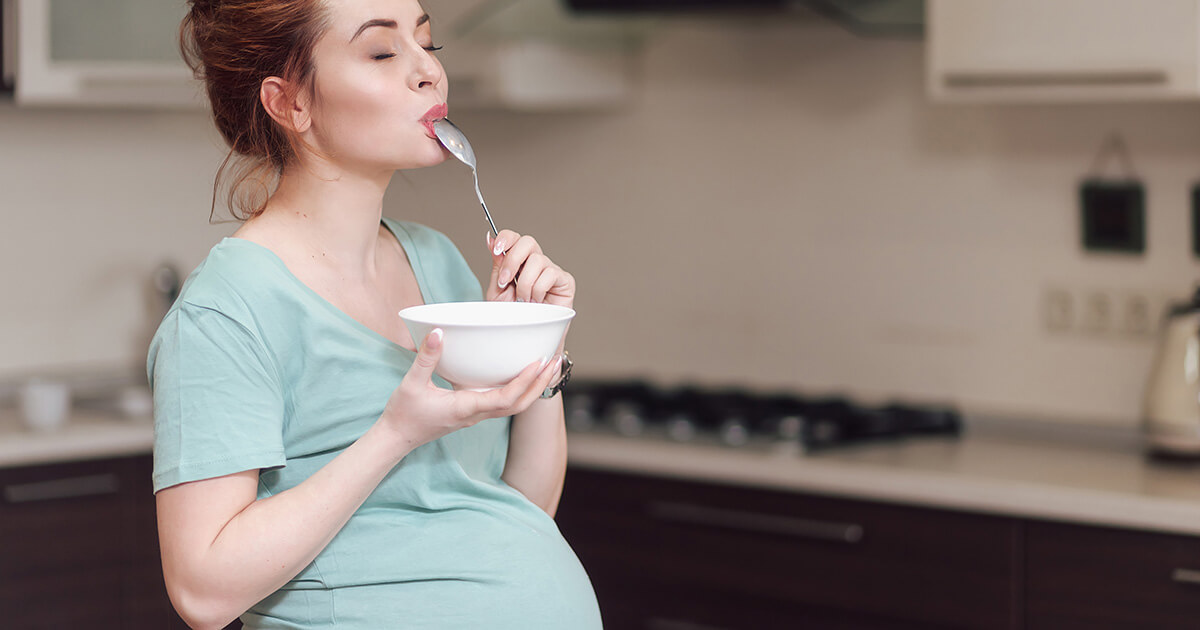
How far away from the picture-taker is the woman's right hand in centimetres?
92

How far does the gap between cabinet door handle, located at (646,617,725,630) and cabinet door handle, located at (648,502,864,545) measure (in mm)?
188

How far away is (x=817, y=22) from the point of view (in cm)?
254

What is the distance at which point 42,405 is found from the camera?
235cm

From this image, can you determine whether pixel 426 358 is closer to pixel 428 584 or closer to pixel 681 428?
pixel 428 584

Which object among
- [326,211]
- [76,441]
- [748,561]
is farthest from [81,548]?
[326,211]

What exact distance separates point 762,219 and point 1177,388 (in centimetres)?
93

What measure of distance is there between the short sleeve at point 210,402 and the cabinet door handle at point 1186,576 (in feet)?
4.65

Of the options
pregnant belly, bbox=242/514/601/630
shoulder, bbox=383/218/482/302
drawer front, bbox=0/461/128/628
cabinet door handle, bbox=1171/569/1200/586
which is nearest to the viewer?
pregnant belly, bbox=242/514/601/630

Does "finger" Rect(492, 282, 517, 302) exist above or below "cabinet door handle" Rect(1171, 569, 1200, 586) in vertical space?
above

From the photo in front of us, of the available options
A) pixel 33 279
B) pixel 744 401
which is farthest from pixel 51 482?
pixel 744 401

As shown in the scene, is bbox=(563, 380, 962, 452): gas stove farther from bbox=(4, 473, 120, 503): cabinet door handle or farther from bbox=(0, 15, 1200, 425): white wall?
bbox=(4, 473, 120, 503): cabinet door handle

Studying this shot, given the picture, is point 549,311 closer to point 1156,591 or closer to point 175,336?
point 175,336

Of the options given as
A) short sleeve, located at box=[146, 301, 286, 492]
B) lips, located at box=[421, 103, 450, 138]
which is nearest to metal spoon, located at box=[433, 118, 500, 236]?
lips, located at box=[421, 103, 450, 138]

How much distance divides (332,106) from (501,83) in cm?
152
